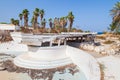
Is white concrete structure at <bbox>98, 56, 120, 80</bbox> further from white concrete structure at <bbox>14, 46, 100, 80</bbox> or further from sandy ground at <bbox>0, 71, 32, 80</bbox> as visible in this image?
sandy ground at <bbox>0, 71, 32, 80</bbox>

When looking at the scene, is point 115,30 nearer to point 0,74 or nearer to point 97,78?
point 97,78

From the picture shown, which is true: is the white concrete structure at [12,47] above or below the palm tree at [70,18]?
below

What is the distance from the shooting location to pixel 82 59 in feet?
57.8

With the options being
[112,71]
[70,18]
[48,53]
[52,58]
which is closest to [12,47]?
[48,53]

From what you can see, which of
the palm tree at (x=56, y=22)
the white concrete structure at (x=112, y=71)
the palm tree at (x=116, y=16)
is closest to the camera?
the white concrete structure at (x=112, y=71)

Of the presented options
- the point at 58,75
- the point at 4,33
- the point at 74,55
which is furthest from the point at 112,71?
the point at 4,33

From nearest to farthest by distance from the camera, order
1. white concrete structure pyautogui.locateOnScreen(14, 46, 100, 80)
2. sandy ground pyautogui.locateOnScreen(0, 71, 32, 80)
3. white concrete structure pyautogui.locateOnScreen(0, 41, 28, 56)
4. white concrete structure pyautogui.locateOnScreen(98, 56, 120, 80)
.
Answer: white concrete structure pyautogui.locateOnScreen(98, 56, 120, 80)
sandy ground pyautogui.locateOnScreen(0, 71, 32, 80)
white concrete structure pyautogui.locateOnScreen(14, 46, 100, 80)
white concrete structure pyautogui.locateOnScreen(0, 41, 28, 56)

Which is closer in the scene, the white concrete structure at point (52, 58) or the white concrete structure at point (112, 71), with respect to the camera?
the white concrete structure at point (112, 71)

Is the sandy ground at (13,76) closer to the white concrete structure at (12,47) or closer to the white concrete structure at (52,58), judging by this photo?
the white concrete structure at (52,58)

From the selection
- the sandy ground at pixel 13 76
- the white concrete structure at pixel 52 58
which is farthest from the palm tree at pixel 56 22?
the sandy ground at pixel 13 76

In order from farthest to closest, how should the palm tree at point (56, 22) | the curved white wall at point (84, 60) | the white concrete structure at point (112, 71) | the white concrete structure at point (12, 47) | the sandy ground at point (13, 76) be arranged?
the palm tree at point (56, 22) < the white concrete structure at point (12, 47) < the sandy ground at point (13, 76) < the curved white wall at point (84, 60) < the white concrete structure at point (112, 71)

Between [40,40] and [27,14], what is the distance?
32650 mm

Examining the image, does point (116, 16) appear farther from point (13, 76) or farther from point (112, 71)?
point (13, 76)

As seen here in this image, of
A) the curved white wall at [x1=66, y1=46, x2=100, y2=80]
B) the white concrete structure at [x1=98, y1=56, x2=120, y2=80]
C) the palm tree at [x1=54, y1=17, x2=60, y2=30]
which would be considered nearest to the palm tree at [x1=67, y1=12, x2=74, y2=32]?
the palm tree at [x1=54, y1=17, x2=60, y2=30]
